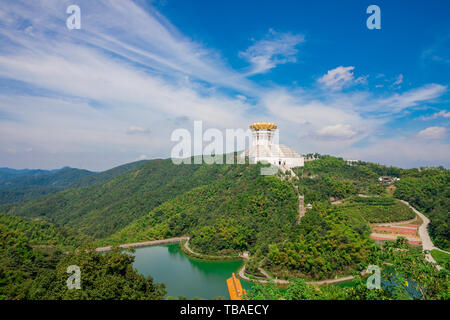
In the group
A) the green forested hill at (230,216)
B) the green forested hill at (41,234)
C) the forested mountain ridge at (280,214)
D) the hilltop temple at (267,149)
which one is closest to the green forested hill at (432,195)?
the forested mountain ridge at (280,214)

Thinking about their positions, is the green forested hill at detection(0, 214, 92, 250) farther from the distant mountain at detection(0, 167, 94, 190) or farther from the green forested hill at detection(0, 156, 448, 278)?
the distant mountain at detection(0, 167, 94, 190)

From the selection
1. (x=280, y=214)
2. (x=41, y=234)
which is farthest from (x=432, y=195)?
(x=41, y=234)

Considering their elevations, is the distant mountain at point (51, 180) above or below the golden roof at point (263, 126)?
below

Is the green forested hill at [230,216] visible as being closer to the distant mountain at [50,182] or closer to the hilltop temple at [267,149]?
the hilltop temple at [267,149]

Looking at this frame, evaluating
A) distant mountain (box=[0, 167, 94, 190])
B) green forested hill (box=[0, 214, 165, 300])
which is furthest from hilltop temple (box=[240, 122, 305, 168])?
distant mountain (box=[0, 167, 94, 190])

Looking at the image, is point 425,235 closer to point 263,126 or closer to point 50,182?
point 263,126
